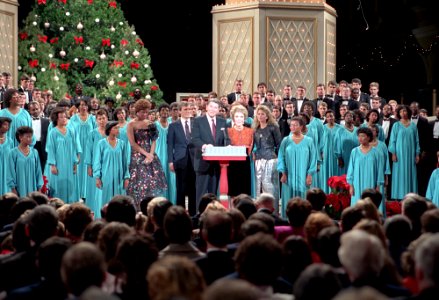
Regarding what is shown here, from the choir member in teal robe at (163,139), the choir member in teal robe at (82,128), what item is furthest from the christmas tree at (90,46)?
the choir member in teal robe at (163,139)

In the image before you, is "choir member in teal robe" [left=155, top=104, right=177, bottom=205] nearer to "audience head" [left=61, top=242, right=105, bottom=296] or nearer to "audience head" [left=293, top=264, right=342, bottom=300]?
"audience head" [left=61, top=242, right=105, bottom=296]

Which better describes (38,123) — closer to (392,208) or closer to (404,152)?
(392,208)

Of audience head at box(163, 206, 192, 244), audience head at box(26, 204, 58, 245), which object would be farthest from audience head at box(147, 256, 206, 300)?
audience head at box(26, 204, 58, 245)

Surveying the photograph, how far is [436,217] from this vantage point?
6.03m

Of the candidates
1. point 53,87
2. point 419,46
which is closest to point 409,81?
point 419,46

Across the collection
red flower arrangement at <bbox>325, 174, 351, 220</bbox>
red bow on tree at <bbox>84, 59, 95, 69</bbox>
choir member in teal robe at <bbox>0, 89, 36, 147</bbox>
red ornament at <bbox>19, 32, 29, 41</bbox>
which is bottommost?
red flower arrangement at <bbox>325, 174, 351, 220</bbox>

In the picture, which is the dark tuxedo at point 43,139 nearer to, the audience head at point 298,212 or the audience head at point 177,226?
the audience head at point 298,212

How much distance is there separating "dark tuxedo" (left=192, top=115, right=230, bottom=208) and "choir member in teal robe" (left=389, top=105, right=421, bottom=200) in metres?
3.51

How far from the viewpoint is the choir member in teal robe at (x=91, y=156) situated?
12.9 m

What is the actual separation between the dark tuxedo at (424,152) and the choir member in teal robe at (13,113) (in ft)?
20.6

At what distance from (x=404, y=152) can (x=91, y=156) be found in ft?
16.7

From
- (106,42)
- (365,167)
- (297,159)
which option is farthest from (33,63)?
(365,167)

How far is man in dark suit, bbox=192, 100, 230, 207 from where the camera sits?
12406mm

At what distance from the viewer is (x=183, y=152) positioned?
1277 cm
